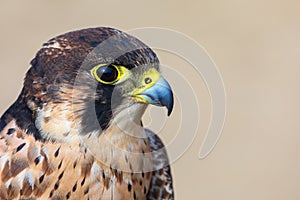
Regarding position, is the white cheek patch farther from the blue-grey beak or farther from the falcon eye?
the blue-grey beak

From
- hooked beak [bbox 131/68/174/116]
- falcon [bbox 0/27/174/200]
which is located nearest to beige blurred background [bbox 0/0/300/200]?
falcon [bbox 0/27/174/200]

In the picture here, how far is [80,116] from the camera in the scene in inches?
151

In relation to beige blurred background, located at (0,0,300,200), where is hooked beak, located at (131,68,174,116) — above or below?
below

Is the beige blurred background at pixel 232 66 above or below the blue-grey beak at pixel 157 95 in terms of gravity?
above

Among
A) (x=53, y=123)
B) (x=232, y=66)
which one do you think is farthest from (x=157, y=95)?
(x=232, y=66)

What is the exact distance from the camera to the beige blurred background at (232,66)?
907 centimetres

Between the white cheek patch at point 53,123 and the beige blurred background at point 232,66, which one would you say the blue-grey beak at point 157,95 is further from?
the beige blurred background at point 232,66

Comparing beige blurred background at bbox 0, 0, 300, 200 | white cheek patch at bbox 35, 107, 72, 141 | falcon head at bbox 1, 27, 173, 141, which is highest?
beige blurred background at bbox 0, 0, 300, 200

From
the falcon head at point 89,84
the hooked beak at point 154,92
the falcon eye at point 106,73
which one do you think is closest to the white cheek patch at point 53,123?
the falcon head at point 89,84

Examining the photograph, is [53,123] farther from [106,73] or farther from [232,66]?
[232,66]

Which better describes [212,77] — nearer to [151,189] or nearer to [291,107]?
[151,189]

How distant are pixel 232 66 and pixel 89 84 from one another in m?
6.54

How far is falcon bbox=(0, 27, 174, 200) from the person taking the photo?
3789 mm

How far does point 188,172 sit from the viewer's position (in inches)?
356
